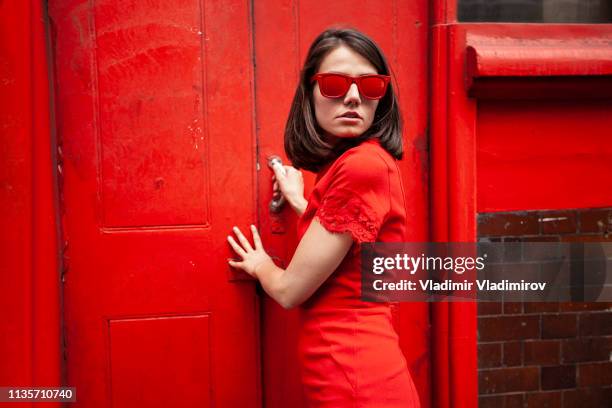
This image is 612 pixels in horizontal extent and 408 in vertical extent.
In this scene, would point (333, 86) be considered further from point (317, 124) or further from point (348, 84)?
point (317, 124)

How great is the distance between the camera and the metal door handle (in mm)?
2111

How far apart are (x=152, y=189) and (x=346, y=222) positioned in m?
0.97

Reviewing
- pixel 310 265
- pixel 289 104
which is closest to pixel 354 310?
pixel 310 265

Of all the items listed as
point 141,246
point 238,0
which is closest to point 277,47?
point 238,0

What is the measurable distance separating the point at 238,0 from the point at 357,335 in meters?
1.38

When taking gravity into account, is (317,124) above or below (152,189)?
above

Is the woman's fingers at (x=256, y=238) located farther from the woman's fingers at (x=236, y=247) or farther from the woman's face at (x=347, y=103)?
the woman's face at (x=347, y=103)

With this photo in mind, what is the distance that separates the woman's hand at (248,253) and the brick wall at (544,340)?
95cm

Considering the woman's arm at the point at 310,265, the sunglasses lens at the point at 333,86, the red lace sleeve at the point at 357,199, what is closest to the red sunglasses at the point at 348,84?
the sunglasses lens at the point at 333,86

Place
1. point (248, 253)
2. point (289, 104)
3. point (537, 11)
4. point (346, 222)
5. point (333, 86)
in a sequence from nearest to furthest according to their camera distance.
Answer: point (346, 222) → point (333, 86) → point (248, 253) → point (289, 104) → point (537, 11)

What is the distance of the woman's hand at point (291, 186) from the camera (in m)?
2.05

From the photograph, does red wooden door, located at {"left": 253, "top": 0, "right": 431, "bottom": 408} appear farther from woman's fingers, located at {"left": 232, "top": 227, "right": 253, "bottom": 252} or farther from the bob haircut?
the bob haircut

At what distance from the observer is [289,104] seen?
7.13ft

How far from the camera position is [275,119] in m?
2.17
